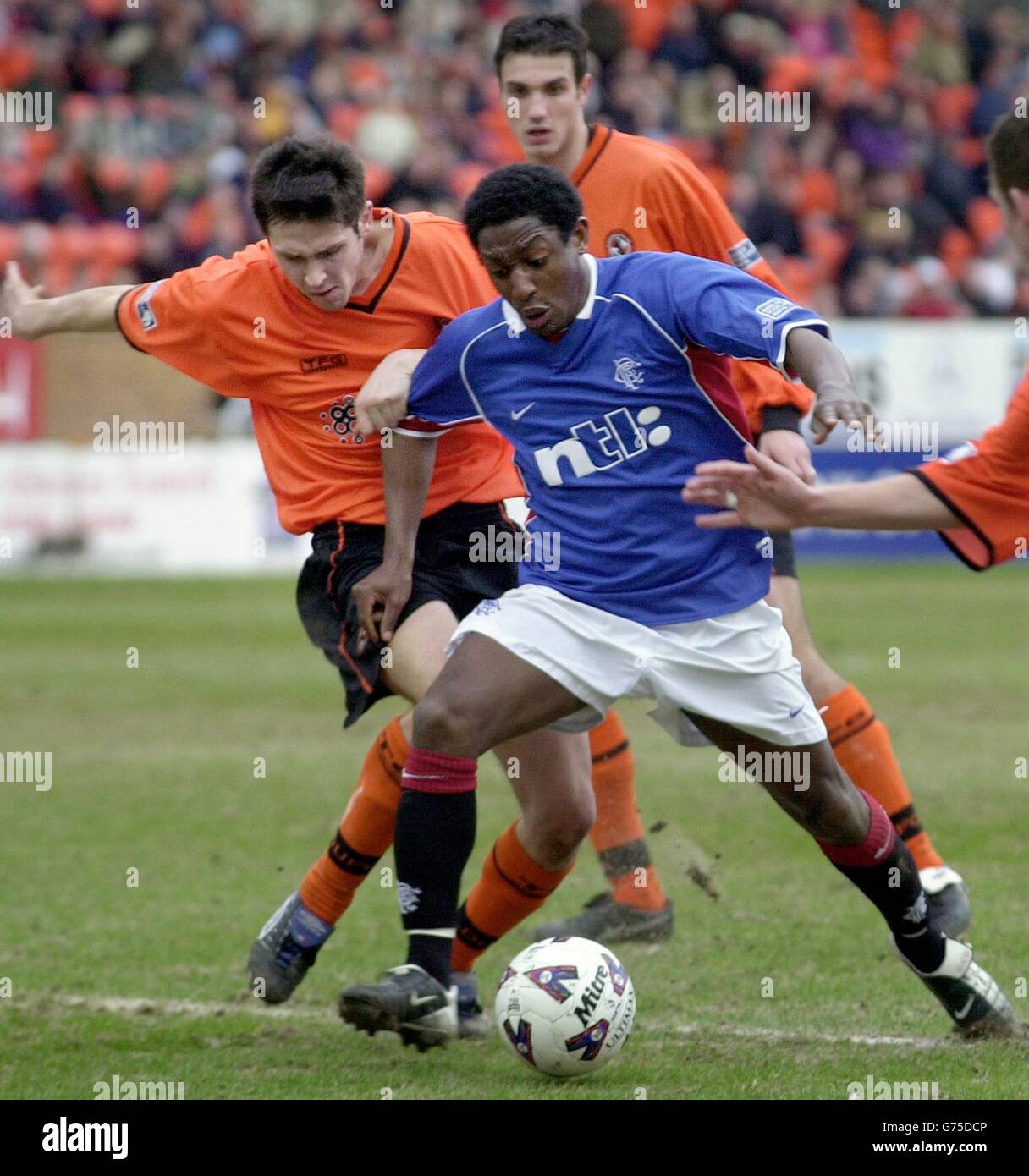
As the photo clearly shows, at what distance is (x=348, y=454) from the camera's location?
5219mm

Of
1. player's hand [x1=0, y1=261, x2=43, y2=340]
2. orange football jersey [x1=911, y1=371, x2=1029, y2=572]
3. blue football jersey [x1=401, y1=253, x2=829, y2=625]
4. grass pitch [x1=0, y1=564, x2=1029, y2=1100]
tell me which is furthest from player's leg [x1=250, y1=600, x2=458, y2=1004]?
orange football jersey [x1=911, y1=371, x2=1029, y2=572]

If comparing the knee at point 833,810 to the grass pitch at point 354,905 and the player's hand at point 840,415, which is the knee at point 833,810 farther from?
the player's hand at point 840,415

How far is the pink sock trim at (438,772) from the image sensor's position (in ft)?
14.5

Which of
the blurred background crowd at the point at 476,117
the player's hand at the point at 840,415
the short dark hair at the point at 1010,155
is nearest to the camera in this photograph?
the short dark hair at the point at 1010,155

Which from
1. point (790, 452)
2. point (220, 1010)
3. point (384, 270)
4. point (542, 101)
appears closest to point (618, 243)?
point (542, 101)

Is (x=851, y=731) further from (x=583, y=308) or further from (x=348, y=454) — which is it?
(x=583, y=308)

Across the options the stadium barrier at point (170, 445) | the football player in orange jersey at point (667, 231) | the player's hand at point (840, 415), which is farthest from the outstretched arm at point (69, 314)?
the stadium barrier at point (170, 445)

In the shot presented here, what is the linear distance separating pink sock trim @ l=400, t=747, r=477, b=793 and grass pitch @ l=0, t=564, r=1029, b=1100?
2.21 feet

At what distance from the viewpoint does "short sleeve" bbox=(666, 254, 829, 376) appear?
421 centimetres

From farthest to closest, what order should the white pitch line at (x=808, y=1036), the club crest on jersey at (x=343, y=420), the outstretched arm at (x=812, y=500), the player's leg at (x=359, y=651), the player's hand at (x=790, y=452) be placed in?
1. the club crest on jersey at (x=343, y=420)
2. the player's leg at (x=359, y=651)
3. the white pitch line at (x=808, y=1036)
4. the player's hand at (x=790, y=452)
5. the outstretched arm at (x=812, y=500)

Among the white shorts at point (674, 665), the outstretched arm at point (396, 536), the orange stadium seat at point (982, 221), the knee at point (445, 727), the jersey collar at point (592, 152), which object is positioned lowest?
the knee at point (445, 727)

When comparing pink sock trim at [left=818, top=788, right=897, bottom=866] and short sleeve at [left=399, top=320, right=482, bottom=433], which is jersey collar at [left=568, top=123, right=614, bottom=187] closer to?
short sleeve at [left=399, top=320, right=482, bottom=433]

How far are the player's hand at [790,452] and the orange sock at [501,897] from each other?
1.20 m
